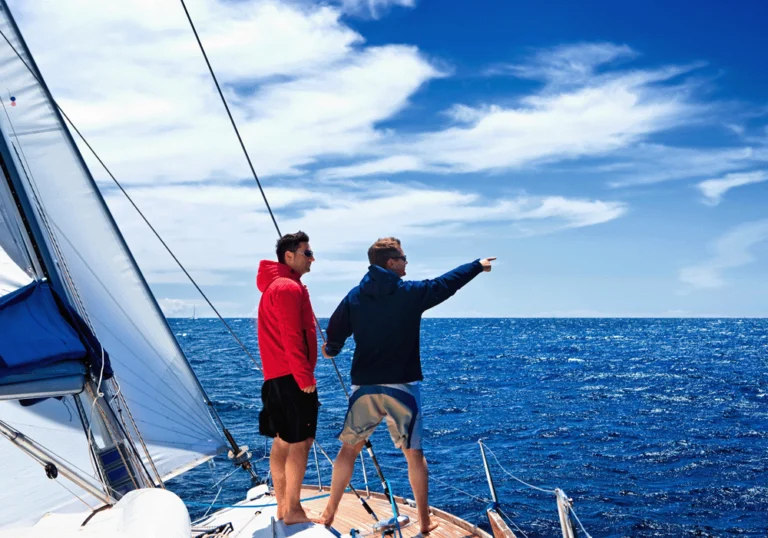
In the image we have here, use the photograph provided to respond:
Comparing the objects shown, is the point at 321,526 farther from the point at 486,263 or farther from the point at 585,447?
the point at 585,447

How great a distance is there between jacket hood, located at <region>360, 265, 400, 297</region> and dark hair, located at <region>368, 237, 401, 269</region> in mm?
81

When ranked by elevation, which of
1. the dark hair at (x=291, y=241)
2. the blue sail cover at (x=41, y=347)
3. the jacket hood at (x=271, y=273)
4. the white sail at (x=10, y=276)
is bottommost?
the blue sail cover at (x=41, y=347)

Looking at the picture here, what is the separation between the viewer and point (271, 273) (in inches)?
157

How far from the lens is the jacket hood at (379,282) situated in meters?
3.88

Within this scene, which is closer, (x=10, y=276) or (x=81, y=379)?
(x=81, y=379)

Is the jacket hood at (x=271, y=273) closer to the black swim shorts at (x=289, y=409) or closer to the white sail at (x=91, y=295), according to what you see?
the black swim shorts at (x=289, y=409)

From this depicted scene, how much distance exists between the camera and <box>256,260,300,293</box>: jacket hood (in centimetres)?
395

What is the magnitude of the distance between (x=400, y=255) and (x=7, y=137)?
2644 millimetres

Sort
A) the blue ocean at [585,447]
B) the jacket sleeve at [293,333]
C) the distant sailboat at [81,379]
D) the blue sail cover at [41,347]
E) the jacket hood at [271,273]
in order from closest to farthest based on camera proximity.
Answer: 1. the blue sail cover at [41,347]
2. the distant sailboat at [81,379]
3. the jacket sleeve at [293,333]
4. the jacket hood at [271,273]
5. the blue ocean at [585,447]

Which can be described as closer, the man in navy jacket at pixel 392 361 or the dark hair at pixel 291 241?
the man in navy jacket at pixel 392 361

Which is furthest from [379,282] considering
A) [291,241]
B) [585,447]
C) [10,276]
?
[585,447]

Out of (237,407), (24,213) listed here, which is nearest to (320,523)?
(24,213)

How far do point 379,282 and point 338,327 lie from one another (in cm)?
46

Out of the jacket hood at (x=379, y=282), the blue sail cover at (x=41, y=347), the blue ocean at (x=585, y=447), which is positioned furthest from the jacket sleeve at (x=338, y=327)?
the blue sail cover at (x=41, y=347)
